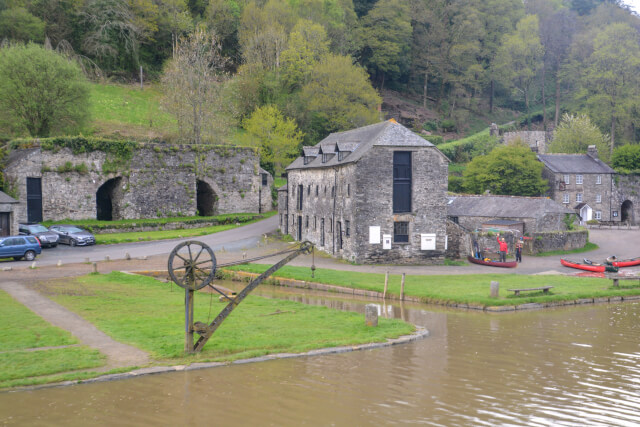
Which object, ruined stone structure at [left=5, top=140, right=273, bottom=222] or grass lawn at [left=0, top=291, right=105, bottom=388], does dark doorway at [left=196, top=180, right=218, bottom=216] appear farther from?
grass lawn at [left=0, top=291, right=105, bottom=388]

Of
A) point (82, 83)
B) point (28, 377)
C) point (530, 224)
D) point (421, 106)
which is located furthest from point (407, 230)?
point (421, 106)

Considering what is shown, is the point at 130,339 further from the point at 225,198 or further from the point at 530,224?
the point at 225,198

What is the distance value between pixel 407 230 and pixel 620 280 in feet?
37.9

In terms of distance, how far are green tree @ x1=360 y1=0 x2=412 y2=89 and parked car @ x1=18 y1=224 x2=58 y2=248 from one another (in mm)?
60061

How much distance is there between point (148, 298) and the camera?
24406 mm

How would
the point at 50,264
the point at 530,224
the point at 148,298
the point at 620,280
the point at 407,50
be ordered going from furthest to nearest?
the point at 407,50 < the point at 530,224 < the point at 50,264 < the point at 620,280 < the point at 148,298

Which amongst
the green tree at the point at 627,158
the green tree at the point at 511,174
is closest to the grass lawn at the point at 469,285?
the green tree at the point at 511,174

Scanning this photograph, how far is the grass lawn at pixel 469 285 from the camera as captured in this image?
26.0m

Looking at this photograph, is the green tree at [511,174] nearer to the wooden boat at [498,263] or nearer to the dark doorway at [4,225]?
the wooden boat at [498,263]

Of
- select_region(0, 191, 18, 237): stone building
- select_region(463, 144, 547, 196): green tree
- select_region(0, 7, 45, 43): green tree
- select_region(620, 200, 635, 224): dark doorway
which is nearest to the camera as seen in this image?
select_region(0, 191, 18, 237): stone building

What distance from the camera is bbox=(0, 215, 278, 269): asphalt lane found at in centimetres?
3452

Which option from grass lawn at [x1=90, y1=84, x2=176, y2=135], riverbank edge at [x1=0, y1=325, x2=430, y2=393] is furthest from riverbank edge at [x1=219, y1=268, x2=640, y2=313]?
grass lawn at [x1=90, y1=84, x2=176, y2=135]

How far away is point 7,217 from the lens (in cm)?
3819

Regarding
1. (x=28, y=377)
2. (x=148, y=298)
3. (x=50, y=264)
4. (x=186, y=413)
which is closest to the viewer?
(x=186, y=413)
